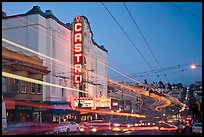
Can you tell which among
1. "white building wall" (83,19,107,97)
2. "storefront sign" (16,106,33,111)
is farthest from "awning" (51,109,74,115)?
"white building wall" (83,19,107,97)

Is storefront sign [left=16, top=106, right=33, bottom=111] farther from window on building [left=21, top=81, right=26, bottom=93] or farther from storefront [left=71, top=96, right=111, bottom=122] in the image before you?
storefront [left=71, top=96, right=111, bottom=122]

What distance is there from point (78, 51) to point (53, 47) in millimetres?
4102

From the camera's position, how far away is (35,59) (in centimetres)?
3628

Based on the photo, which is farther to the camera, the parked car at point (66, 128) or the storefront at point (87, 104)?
the storefront at point (87, 104)

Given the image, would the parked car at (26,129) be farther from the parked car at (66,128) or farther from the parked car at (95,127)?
the parked car at (95,127)

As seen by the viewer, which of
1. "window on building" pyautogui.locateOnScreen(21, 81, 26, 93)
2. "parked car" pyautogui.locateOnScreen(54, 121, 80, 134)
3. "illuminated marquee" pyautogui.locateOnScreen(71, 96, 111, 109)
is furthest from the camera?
"illuminated marquee" pyautogui.locateOnScreen(71, 96, 111, 109)

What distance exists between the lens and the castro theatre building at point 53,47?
125 feet

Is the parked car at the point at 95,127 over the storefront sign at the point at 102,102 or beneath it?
beneath

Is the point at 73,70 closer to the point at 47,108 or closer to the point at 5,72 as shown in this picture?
the point at 47,108

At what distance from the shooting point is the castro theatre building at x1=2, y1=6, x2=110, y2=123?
38.2 m

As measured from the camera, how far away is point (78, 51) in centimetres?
4269

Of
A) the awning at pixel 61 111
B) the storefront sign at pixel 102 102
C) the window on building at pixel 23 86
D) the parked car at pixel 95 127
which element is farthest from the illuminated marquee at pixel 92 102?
the parked car at pixel 95 127

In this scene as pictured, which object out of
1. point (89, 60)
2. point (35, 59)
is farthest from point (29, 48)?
point (89, 60)

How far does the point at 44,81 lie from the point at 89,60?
12.6 metres
